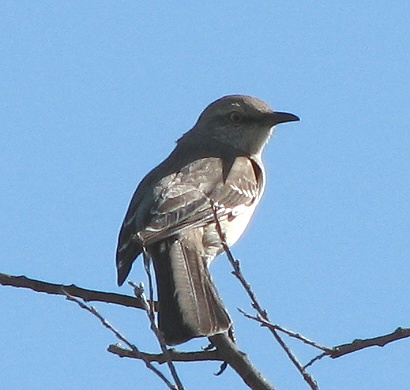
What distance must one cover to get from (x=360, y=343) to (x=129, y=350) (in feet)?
3.80

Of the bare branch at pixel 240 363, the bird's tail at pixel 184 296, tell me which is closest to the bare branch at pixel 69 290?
the bird's tail at pixel 184 296

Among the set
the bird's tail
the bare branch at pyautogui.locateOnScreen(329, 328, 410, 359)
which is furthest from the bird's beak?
the bare branch at pyautogui.locateOnScreen(329, 328, 410, 359)

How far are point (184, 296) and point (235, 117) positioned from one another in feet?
10.6

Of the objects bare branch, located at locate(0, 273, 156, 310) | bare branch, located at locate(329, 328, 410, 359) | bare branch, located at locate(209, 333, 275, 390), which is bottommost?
bare branch, located at locate(329, 328, 410, 359)

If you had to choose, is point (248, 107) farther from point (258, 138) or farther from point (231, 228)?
point (231, 228)

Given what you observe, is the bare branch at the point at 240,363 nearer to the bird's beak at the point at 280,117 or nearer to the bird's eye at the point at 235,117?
the bird's beak at the point at 280,117

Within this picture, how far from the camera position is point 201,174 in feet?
24.8

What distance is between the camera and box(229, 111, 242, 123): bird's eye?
8.86 m

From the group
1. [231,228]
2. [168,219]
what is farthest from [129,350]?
[231,228]

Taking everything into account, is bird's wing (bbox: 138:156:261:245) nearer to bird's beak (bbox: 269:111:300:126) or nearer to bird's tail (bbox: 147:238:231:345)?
bird's tail (bbox: 147:238:231:345)

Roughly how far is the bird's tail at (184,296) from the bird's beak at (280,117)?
2307mm


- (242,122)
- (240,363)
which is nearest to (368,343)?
(240,363)

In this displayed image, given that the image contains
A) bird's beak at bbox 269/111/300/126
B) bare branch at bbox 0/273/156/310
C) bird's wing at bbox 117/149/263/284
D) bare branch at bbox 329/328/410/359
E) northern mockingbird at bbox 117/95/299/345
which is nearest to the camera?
bare branch at bbox 329/328/410/359

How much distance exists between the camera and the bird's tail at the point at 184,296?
5.54 metres
